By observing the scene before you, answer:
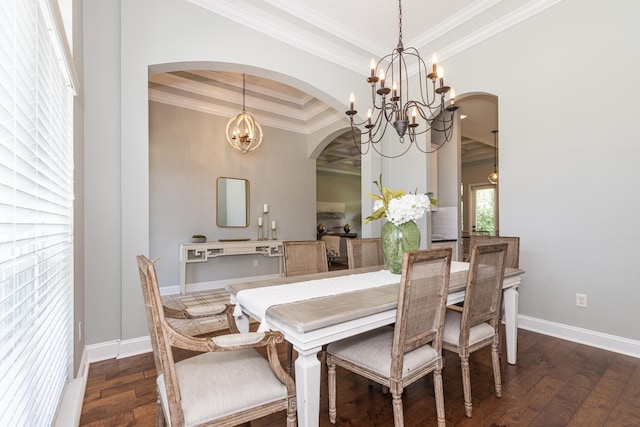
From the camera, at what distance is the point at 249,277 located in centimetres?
527

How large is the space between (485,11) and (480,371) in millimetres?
3325

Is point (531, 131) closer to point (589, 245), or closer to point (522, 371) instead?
point (589, 245)

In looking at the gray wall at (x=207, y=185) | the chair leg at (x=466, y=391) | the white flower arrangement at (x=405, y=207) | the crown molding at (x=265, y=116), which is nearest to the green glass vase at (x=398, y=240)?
the white flower arrangement at (x=405, y=207)

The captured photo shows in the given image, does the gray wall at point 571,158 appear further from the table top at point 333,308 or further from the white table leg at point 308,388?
the white table leg at point 308,388

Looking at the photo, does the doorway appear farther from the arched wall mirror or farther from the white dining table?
the white dining table

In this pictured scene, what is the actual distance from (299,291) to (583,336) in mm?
2624

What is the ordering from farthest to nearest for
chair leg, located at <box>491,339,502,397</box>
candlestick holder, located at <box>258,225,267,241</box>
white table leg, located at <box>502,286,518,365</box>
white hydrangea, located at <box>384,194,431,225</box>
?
candlestick holder, located at <box>258,225,267,241</box>, white table leg, located at <box>502,286,518,365</box>, white hydrangea, located at <box>384,194,431,225</box>, chair leg, located at <box>491,339,502,397</box>

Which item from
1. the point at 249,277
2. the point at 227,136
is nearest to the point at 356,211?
the point at 249,277

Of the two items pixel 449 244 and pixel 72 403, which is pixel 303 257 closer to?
pixel 72 403

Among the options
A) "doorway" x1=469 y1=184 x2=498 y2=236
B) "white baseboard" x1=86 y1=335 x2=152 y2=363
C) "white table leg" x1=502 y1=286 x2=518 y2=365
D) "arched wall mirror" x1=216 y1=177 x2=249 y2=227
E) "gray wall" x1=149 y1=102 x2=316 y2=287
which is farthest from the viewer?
"doorway" x1=469 y1=184 x2=498 y2=236

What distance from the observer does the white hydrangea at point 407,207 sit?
2.04 metres

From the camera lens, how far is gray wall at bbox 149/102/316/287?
4523mm

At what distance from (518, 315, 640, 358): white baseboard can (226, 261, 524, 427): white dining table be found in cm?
114

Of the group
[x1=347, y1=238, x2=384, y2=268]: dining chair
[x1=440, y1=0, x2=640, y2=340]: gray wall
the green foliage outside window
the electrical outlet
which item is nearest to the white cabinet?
[x1=440, y1=0, x2=640, y2=340]: gray wall
